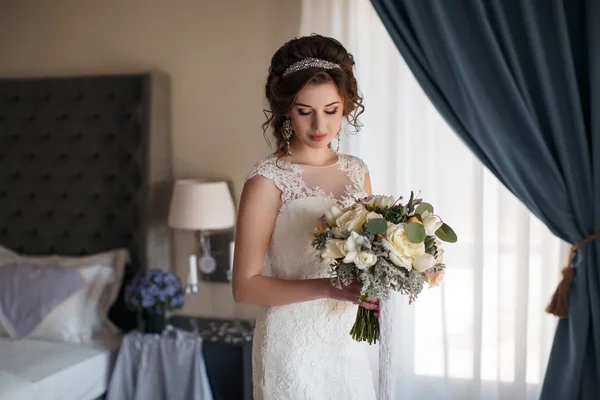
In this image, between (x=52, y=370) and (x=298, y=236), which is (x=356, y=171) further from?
(x=52, y=370)

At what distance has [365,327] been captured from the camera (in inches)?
65.3

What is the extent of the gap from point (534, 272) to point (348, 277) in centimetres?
164

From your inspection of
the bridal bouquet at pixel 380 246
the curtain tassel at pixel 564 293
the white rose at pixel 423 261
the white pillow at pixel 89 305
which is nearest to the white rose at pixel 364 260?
the bridal bouquet at pixel 380 246

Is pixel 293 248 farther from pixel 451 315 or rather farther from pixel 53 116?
pixel 53 116

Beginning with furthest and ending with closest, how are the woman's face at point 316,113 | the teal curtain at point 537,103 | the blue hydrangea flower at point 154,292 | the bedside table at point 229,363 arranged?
the blue hydrangea flower at point 154,292, the bedside table at point 229,363, the teal curtain at point 537,103, the woman's face at point 316,113

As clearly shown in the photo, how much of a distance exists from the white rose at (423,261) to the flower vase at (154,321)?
1.98 metres

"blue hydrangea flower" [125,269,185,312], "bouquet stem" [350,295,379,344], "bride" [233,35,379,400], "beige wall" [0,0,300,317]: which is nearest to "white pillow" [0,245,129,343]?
"blue hydrangea flower" [125,269,185,312]

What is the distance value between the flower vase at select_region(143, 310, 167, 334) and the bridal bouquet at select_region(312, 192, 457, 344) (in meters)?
1.83

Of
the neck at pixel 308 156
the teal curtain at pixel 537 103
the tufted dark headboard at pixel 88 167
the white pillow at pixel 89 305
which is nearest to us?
the neck at pixel 308 156

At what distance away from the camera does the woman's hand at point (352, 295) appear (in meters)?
1.52

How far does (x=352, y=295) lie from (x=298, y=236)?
0.86 feet

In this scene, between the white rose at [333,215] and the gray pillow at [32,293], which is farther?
the gray pillow at [32,293]

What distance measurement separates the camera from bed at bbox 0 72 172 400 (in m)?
3.22

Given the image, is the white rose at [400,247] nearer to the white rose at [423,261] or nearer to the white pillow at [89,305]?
the white rose at [423,261]
